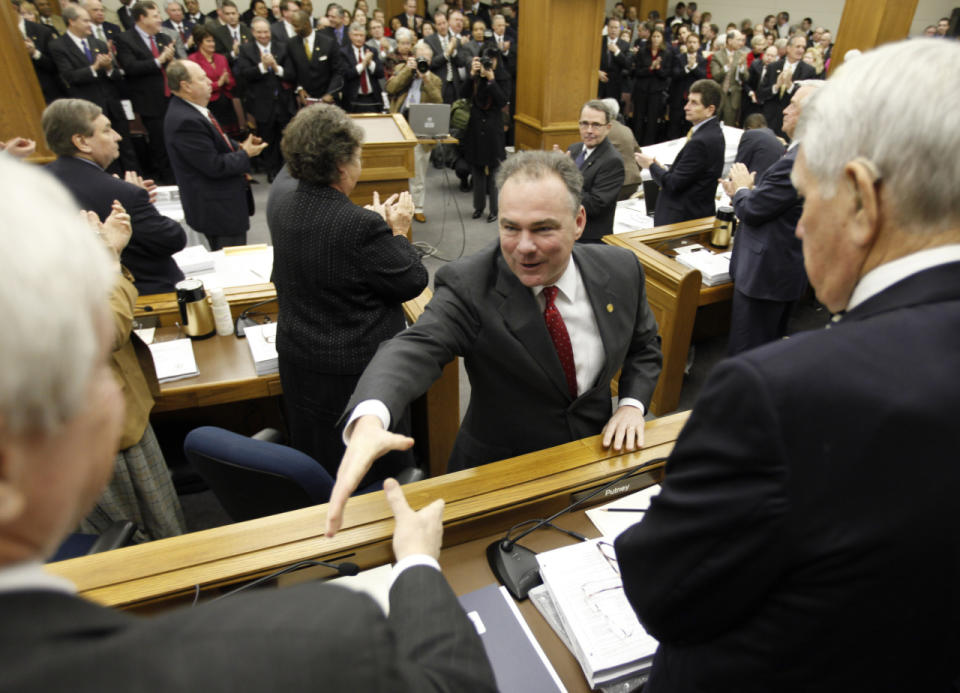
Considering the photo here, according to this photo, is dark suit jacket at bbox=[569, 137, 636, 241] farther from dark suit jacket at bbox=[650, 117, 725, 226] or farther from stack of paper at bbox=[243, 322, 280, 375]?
stack of paper at bbox=[243, 322, 280, 375]

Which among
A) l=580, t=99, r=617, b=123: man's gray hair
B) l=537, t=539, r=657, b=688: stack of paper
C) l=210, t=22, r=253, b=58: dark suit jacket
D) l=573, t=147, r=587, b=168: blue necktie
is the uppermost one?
l=210, t=22, r=253, b=58: dark suit jacket

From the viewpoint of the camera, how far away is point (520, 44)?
273 inches

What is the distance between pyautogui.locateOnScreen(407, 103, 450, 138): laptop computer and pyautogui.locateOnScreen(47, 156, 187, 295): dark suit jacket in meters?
3.09

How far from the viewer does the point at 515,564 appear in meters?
1.23

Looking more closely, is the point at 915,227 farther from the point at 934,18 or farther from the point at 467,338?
the point at 934,18

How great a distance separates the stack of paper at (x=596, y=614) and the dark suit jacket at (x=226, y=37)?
7.79m

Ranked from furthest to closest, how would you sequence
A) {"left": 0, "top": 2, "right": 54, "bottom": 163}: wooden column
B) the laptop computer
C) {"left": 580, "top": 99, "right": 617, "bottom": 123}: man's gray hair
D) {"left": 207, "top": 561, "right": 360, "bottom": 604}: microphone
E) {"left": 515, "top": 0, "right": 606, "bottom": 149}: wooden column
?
{"left": 515, "top": 0, "right": 606, "bottom": 149}: wooden column
the laptop computer
{"left": 0, "top": 2, "right": 54, "bottom": 163}: wooden column
{"left": 580, "top": 99, "right": 617, "bottom": 123}: man's gray hair
{"left": 207, "top": 561, "right": 360, "bottom": 604}: microphone

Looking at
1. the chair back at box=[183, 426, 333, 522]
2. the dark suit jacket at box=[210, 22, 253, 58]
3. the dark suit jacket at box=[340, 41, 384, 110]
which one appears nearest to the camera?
the chair back at box=[183, 426, 333, 522]

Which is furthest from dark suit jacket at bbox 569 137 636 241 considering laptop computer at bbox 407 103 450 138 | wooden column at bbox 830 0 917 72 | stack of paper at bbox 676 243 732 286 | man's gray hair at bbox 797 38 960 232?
wooden column at bbox 830 0 917 72

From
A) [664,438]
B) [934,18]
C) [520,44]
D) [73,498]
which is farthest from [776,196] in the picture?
[934,18]

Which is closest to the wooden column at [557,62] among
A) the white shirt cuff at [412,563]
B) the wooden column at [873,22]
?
the wooden column at [873,22]

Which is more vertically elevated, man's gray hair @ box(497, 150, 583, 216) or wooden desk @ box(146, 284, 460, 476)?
man's gray hair @ box(497, 150, 583, 216)

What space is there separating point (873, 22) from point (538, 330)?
6474 mm

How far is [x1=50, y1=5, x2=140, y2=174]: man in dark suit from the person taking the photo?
5.66 meters
